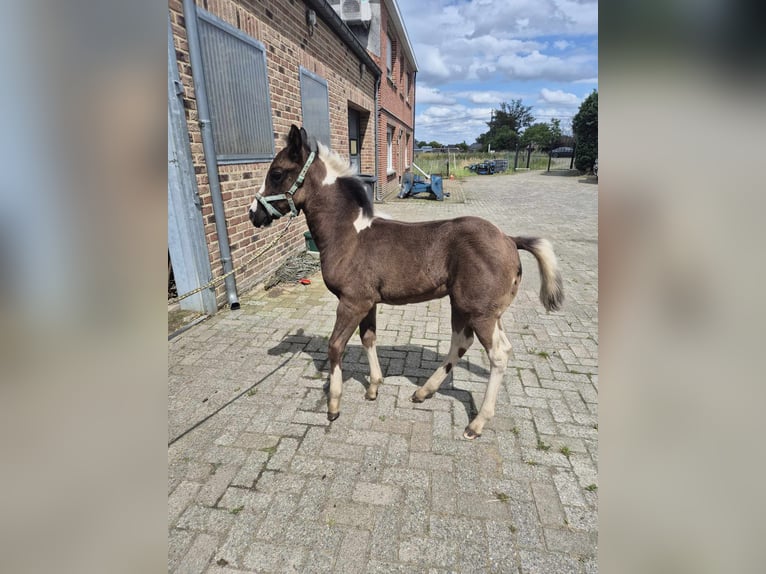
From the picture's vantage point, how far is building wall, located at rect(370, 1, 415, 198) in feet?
46.2

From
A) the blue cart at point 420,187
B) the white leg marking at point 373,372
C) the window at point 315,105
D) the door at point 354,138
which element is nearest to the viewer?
the white leg marking at point 373,372

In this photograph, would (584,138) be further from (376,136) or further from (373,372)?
(373,372)

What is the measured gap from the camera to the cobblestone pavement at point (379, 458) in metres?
2.00

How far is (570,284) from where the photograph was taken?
19.6ft

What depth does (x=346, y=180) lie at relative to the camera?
9.60ft

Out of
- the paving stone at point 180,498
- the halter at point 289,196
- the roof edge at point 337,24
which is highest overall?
the roof edge at point 337,24

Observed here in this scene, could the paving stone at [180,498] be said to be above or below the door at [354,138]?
below

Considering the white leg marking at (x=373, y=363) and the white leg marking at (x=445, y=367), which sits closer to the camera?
the white leg marking at (x=445, y=367)

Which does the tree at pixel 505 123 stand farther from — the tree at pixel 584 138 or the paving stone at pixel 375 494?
the paving stone at pixel 375 494

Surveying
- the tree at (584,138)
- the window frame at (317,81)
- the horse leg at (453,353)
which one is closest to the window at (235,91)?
the window frame at (317,81)

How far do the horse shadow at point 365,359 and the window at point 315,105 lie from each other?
4130mm

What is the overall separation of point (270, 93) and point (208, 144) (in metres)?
1.75
